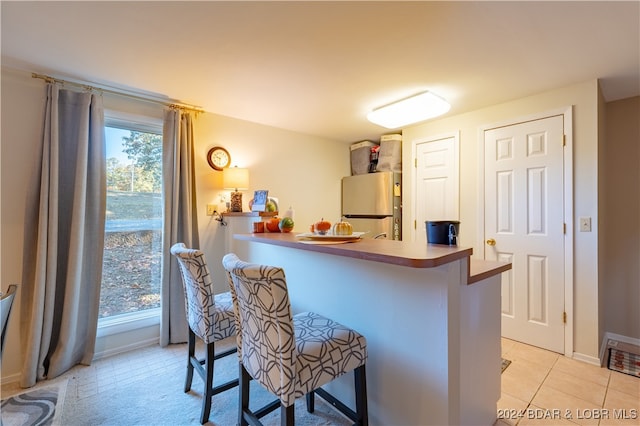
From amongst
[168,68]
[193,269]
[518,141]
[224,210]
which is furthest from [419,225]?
[168,68]

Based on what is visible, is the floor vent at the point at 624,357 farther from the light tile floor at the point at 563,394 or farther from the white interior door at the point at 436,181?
the white interior door at the point at 436,181

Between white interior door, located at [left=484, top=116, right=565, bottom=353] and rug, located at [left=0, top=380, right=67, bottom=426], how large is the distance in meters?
3.66

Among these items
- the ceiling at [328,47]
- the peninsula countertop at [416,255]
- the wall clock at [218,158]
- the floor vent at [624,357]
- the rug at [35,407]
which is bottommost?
the rug at [35,407]

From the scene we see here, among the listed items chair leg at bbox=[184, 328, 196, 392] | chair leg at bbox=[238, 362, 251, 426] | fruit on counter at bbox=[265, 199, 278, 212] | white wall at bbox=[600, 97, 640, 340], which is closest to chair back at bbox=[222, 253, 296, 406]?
chair leg at bbox=[238, 362, 251, 426]

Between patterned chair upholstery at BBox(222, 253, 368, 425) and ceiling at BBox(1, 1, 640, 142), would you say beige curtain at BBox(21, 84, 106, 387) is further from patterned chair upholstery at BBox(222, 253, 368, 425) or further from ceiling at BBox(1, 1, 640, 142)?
patterned chair upholstery at BBox(222, 253, 368, 425)

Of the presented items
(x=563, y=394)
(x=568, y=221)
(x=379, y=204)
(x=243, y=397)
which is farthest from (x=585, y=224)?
(x=243, y=397)

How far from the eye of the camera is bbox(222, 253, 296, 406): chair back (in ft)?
3.50

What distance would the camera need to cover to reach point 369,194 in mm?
3830

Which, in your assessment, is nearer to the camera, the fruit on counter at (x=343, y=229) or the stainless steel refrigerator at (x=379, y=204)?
the fruit on counter at (x=343, y=229)

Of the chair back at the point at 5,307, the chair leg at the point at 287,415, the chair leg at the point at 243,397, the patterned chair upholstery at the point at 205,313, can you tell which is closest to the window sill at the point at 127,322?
the patterned chair upholstery at the point at 205,313

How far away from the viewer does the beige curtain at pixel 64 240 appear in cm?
206

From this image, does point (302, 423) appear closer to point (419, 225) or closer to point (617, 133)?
point (419, 225)

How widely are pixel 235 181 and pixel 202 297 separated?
1.52 m

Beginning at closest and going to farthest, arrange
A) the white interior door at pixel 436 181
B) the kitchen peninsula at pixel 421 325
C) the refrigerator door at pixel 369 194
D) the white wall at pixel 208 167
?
the kitchen peninsula at pixel 421 325, the white wall at pixel 208 167, the white interior door at pixel 436 181, the refrigerator door at pixel 369 194
